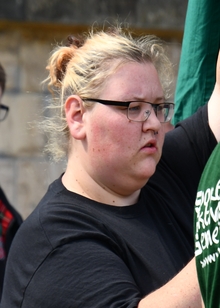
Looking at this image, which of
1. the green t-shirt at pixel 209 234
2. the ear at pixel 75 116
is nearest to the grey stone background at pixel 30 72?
the ear at pixel 75 116

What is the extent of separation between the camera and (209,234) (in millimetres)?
1080

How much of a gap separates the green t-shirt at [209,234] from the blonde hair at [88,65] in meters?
0.81

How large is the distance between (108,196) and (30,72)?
2.80m

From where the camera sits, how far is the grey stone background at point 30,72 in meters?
4.36

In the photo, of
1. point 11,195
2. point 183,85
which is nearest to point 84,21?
point 11,195

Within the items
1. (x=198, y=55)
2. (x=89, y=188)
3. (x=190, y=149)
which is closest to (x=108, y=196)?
(x=89, y=188)

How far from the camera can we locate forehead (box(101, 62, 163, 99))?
186 centimetres

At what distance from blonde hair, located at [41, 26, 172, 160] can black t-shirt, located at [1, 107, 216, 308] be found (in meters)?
0.23

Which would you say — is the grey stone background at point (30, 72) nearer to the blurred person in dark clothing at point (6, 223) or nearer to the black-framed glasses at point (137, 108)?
the blurred person in dark clothing at point (6, 223)

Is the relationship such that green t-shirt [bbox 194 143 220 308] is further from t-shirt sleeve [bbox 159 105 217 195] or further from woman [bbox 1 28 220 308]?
t-shirt sleeve [bbox 159 105 217 195]

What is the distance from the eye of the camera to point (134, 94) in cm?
186

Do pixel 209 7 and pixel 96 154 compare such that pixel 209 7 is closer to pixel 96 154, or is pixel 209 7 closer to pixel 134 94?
pixel 134 94

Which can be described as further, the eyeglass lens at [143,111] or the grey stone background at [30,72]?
the grey stone background at [30,72]

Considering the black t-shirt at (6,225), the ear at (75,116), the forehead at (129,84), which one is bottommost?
the black t-shirt at (6,225)
